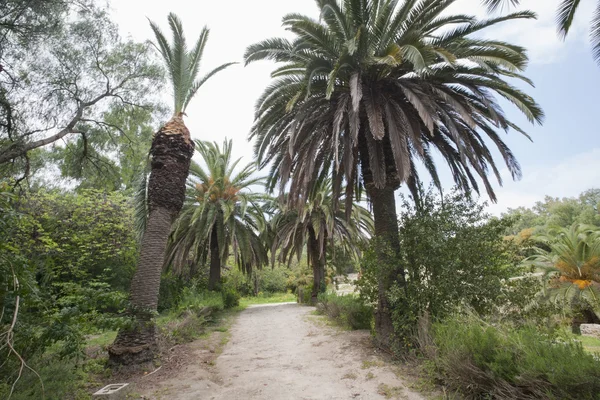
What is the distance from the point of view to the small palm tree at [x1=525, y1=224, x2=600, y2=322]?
15.6 m

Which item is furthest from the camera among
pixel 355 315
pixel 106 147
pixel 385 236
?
pixel 106 147

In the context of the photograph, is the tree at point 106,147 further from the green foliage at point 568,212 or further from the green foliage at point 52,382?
the green foliage at point 568,212

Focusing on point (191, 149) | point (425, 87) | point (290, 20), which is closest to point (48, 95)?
point (191, 149)

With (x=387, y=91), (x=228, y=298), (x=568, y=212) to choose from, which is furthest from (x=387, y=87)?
(x=568, y=212)

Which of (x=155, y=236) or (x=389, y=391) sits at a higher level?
(x=155, y=236)

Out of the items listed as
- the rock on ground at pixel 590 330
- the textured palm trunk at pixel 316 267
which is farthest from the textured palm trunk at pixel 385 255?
the rock on ground at pixel 590 330

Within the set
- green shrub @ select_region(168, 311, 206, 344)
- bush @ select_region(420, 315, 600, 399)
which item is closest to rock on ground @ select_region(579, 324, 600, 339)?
bush @ select_region(420, 315, 600, 399)

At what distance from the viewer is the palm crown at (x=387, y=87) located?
6.65 metres

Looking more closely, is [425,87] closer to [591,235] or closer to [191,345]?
[191,345]

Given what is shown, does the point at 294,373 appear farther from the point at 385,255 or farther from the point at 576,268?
the point at 576,268

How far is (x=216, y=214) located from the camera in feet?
49.2

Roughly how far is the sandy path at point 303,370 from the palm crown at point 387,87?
354cm

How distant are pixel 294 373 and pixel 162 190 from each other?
15.5 feet

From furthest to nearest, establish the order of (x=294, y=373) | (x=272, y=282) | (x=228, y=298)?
(x=272, y=282) → (x=228, y=298) → (x=294, y=373)
